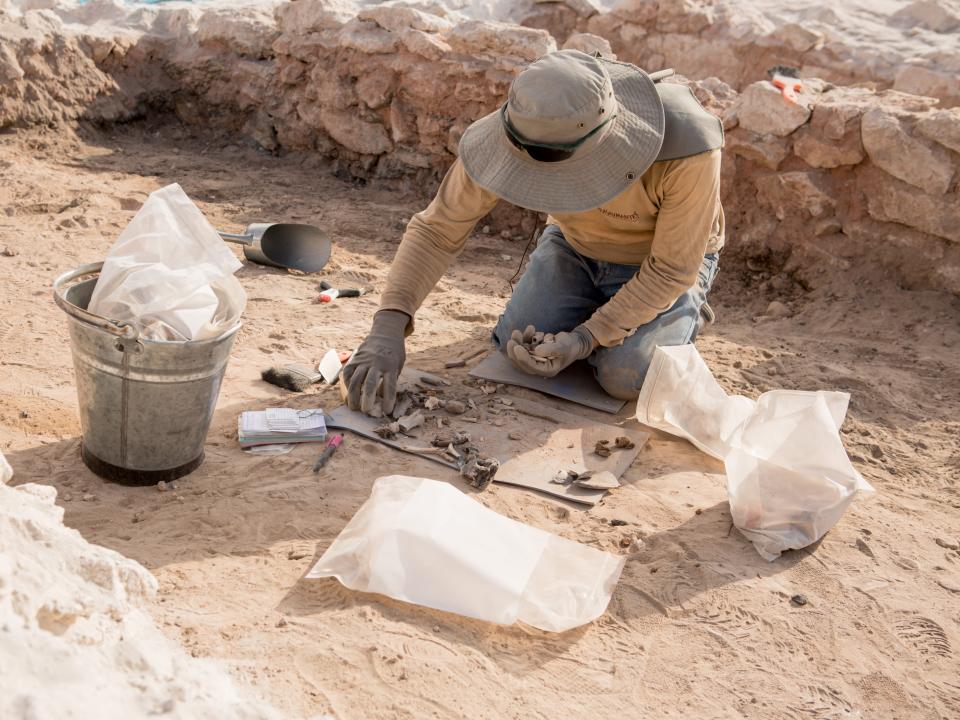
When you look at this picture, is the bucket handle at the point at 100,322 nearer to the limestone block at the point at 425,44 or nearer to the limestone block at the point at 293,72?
the limestone block at the point at 425,44

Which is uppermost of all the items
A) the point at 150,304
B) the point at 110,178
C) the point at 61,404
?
the point at 150,304

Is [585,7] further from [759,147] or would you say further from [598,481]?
[598,481]

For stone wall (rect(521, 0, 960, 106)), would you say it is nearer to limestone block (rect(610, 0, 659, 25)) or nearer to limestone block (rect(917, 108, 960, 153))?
limestone block (rect(610, 0, 659, 25))

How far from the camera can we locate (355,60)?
6.46m

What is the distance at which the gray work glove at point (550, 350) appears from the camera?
338cm

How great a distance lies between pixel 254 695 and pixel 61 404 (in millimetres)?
1767

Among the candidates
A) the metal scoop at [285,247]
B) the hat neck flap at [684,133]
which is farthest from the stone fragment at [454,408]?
the metal scoop at [285,247]

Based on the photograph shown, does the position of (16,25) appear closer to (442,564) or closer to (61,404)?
(61,404)

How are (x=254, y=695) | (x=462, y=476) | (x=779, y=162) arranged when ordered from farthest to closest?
(x=779, y=162) < (x=462, y=476) < (x=254, y=695)

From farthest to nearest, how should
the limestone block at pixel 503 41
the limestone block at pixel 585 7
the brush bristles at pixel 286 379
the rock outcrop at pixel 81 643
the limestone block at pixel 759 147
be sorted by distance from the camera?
1. the limestone block at pixel 585 7
2. the limestone block at pixel 503 41
3. the limestone block at pixel 759 147
4. the brush bristles at pixel 286 379
5. the rock outcrop at pixel 81 643

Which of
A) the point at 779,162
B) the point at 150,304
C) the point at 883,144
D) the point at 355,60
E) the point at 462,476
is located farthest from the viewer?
the point at 355,60

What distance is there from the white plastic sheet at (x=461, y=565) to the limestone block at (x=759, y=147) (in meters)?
3.22

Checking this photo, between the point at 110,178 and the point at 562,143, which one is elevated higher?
the point at 562,143

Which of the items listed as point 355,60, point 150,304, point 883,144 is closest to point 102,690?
point 150,304
